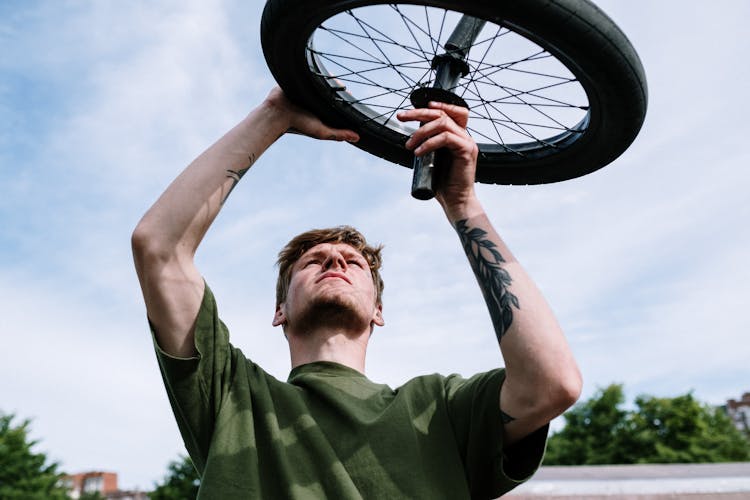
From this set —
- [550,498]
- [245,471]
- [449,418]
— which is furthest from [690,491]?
[245,471]

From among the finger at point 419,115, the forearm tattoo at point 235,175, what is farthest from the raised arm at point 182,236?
the finger at point 419,115

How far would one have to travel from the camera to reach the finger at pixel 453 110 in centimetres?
219

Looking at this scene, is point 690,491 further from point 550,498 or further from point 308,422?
point 308,422

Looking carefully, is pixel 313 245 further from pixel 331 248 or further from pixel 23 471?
pixel 23 471

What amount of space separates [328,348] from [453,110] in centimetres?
103

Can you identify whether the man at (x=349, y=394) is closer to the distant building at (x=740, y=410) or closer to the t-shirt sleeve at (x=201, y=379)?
the t-shirt sleeve at (x=201, y=379)

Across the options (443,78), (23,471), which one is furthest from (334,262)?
(23,471)

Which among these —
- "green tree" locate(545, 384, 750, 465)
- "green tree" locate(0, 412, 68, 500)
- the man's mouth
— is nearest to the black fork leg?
the man's mouth

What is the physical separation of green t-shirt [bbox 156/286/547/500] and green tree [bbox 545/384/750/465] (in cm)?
2879

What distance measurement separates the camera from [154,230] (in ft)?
6.50

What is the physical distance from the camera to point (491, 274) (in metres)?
2.06

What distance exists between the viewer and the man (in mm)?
1820

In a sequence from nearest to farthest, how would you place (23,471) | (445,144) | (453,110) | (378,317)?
(445,144) → (453,110) → (378,317) → (23,471)

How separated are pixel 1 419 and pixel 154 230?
28.9 meters
